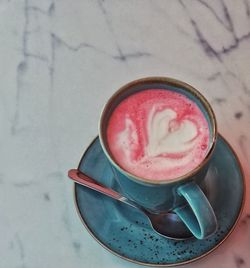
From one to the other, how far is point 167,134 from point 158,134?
11 mm

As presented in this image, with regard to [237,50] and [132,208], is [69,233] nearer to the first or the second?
[132,208]

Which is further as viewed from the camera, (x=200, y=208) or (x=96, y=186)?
(x=96, y=186)

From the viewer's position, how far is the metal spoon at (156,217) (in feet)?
2.37

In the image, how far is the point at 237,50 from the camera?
0.86 meters

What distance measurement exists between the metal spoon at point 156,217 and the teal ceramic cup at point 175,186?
16mm

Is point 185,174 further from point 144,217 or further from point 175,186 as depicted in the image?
point 144,217

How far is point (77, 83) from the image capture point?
2.82 feet

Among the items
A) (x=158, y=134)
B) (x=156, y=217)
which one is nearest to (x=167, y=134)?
(x=158, y=134)

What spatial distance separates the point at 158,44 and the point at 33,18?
0.20 meters

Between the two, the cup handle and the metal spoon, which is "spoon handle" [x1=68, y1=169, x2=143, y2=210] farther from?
the cup handle

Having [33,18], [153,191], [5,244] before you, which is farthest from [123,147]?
[33,18]

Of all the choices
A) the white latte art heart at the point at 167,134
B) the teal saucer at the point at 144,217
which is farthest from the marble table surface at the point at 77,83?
the white latte art heart at the point at 167,134

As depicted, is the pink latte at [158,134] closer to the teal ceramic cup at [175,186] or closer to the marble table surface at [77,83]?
the teal ceramic cup at [175,186]

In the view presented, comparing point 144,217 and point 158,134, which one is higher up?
point 158,134
